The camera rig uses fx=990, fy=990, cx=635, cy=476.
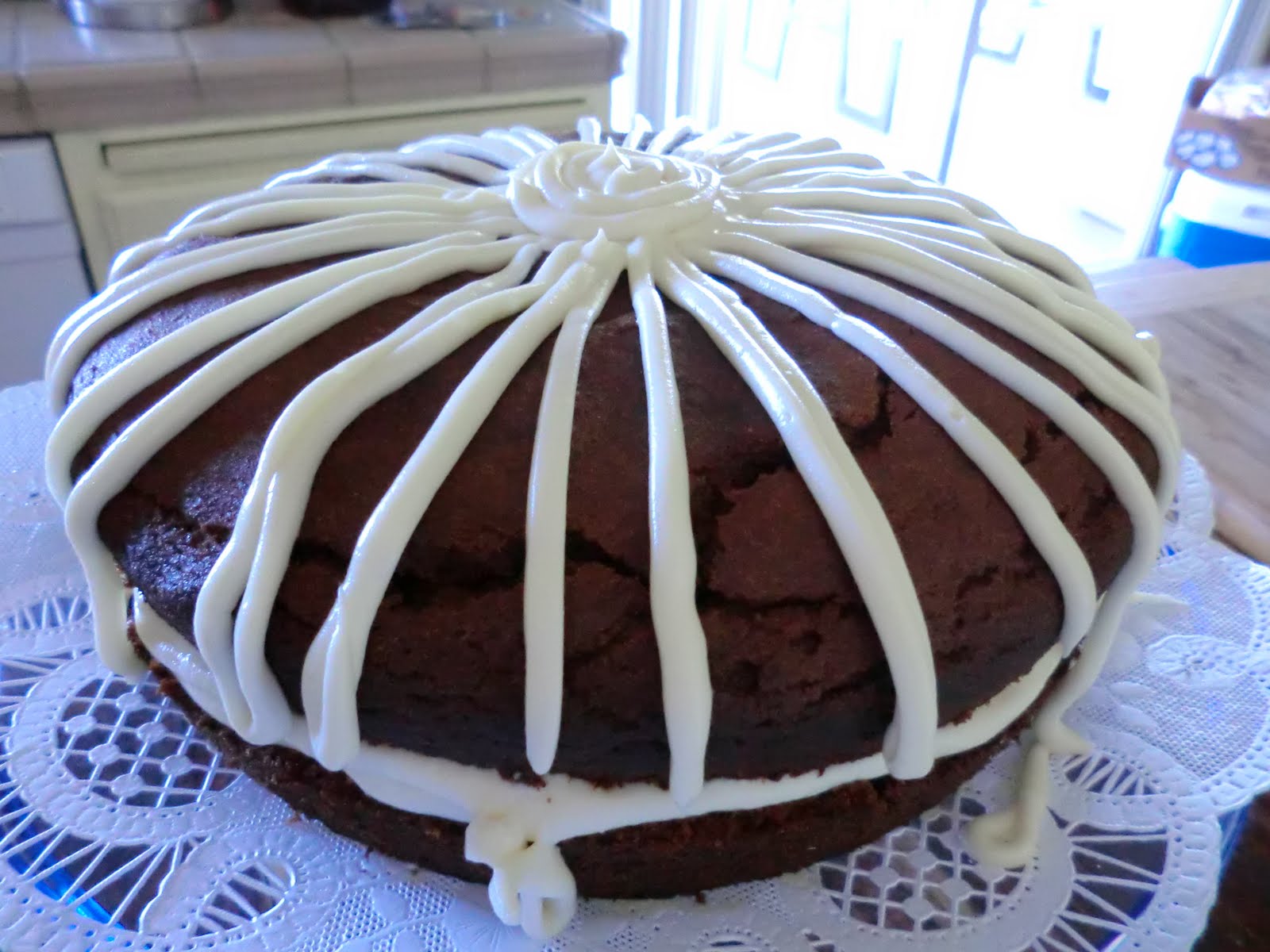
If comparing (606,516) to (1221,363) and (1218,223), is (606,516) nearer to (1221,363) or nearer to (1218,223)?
(1221,363)

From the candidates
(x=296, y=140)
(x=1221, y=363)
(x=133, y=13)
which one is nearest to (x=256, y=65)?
(x=296, y=140)

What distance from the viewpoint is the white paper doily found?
0.85m

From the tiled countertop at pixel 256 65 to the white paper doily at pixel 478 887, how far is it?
4.17ft

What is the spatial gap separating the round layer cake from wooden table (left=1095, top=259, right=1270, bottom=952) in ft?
0.97

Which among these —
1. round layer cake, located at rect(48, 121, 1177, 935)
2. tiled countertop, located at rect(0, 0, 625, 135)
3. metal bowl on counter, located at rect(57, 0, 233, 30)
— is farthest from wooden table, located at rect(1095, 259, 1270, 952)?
metal bowl on counter, located at rect(57, 0, 233, 30)

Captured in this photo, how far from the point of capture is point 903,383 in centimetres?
86

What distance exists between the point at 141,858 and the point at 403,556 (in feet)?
1.34

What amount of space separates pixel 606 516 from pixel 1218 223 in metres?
2.45

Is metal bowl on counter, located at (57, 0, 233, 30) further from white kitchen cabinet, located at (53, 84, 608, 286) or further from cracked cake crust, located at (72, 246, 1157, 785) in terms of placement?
cracked cake crust, located at (72, 246, 1157, 785)

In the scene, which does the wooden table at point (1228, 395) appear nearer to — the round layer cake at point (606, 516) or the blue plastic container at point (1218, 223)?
the round layer cake at point (606, 516)

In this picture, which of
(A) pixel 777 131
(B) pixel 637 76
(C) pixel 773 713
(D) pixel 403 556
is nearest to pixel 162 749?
(D) pixel 403 556

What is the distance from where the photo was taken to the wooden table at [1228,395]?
1.06m

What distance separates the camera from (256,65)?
80.1 inches

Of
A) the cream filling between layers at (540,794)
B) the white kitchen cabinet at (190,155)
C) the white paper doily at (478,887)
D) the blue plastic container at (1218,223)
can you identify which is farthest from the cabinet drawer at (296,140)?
the blue plastic container at (1218,223)
